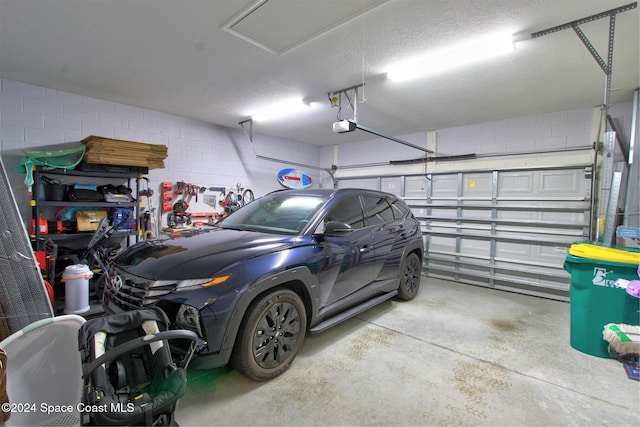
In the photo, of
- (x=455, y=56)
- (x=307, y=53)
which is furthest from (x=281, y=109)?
(x=455, y=56)

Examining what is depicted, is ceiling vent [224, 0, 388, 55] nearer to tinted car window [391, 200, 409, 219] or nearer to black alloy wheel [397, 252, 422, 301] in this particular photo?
tinted car window [391, 200, 409, 219]

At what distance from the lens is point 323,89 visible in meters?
4.10

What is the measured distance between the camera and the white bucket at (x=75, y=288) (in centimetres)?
348

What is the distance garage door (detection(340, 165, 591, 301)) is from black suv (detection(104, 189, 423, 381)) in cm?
296

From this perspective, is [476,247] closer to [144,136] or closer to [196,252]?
[196,252]

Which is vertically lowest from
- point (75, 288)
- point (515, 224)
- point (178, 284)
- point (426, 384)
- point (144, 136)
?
point (426, 384)

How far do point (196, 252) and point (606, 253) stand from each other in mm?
3657

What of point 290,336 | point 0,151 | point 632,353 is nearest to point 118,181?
point 0,151

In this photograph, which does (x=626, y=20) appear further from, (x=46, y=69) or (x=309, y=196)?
(x=46, y=69)

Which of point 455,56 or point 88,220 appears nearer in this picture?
point 455,56

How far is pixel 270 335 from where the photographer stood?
2.30m

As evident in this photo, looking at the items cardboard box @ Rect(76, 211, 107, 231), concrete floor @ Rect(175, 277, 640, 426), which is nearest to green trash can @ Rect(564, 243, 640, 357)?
concrete floor @ Rect(175, 277, 640, 426)

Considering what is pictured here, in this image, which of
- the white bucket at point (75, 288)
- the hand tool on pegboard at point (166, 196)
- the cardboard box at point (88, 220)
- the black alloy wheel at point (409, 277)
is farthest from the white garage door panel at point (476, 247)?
the cardboard box at point (88, 220)

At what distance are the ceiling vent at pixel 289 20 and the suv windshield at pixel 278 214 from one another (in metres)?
1.59
